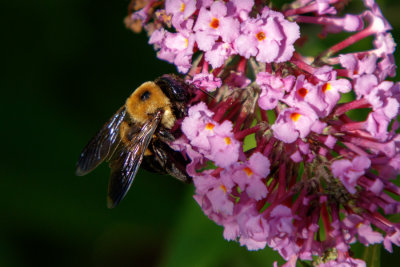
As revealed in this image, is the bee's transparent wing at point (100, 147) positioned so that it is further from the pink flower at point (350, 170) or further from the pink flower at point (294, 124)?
the pink flower at point (350, 170)

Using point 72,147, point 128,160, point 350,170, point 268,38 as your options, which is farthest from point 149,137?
point 72,147

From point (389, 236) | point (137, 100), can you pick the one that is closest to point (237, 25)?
point (137, 100)

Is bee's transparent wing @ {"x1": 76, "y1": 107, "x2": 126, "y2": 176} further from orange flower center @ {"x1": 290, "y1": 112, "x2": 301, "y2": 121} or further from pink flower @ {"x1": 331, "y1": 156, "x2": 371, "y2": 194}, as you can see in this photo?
pink flower @ {"x1": 331, "y1": 156, "x2": 371, "y2": 194}

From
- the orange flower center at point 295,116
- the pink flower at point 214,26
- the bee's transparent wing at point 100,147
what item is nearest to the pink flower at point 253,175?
the orange flower center at point 295,116

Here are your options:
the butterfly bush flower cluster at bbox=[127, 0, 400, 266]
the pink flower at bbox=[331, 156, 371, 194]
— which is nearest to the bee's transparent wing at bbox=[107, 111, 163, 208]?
the butterfly bush flower cluster at bbox=[127, 0, 400, 266]

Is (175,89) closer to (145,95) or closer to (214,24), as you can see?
(145,95)

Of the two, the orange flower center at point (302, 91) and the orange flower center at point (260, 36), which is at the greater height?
the orange flower center at point (260, 36)

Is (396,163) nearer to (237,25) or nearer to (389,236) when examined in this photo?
(389,236)
